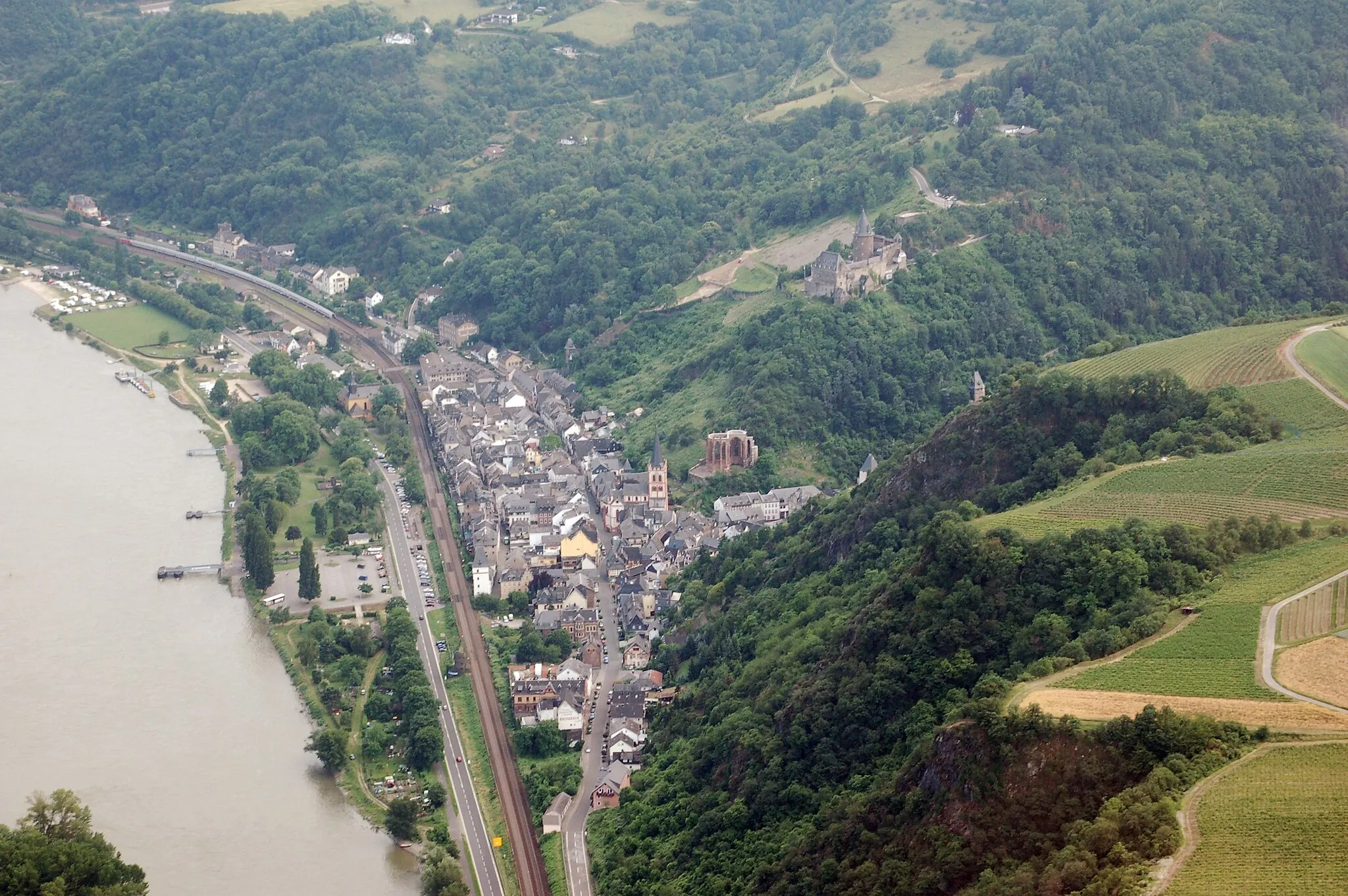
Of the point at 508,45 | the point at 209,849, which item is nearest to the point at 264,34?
the point at 508,45

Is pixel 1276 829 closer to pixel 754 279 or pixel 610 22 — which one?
pixel 754 279

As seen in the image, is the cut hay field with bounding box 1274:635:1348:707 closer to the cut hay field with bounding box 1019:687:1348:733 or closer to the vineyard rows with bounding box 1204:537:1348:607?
the cut hay field with bounding box 1019:687:1348:733

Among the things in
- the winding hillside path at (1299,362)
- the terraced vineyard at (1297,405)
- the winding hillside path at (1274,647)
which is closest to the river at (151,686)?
the winding hillside path at (1274,647)

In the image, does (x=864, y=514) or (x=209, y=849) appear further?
(x=864, y=514)

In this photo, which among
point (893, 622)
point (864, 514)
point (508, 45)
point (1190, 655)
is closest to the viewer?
point (1190, 655)

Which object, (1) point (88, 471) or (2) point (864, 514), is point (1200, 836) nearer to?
(2) point (864, 514)

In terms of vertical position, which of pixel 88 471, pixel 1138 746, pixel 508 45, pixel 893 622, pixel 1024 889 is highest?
pixel 508 45

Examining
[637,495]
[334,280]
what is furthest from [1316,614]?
[334,280]
